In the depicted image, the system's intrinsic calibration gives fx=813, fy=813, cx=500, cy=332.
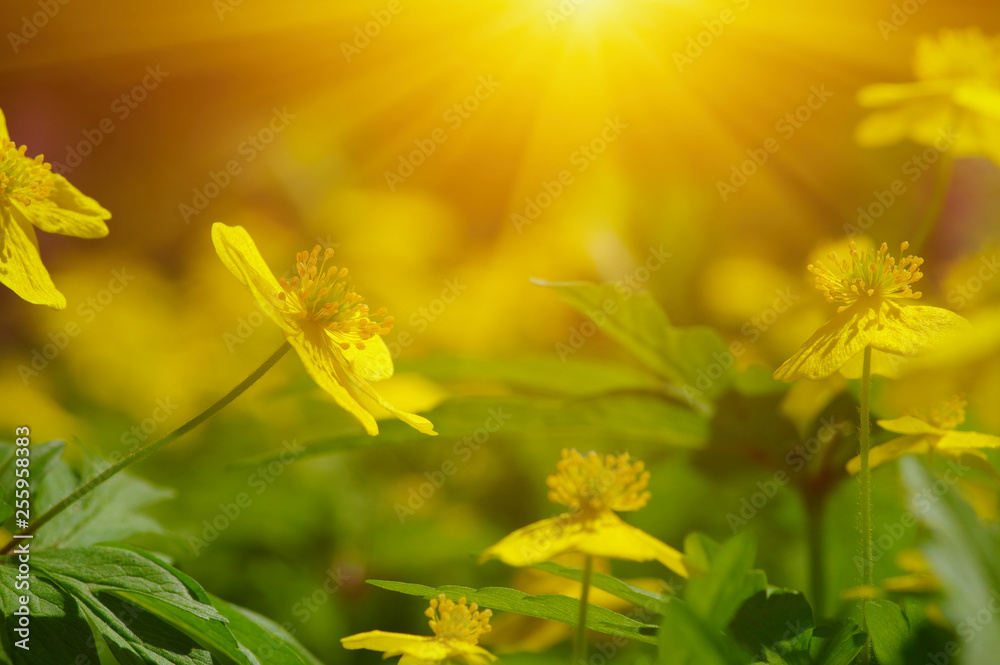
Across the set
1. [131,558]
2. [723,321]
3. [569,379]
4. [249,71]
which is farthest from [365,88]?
[131,558]

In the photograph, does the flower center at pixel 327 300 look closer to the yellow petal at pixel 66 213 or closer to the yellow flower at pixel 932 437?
the yellow petal at pixel 66 213

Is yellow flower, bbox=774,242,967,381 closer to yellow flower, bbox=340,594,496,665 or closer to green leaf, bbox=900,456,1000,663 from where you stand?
green leaf, bbox=900,456,1000,663

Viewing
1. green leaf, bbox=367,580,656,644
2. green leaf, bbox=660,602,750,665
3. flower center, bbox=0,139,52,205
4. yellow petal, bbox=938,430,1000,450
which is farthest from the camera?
flower center, bbox=0,139,52,205

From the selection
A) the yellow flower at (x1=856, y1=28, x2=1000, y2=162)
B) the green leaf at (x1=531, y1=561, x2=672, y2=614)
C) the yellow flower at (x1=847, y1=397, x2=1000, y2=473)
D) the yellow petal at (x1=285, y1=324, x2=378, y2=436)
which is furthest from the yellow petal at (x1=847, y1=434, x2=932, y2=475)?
the yellow flower at (x1=856, y1=28, x2=1000, y2=162)

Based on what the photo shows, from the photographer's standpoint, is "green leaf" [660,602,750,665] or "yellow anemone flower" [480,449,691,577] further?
"yellow anemone flower" [480,449,691,577]

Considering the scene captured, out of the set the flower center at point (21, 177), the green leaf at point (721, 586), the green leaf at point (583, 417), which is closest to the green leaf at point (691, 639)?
the green leaf at point (721, 586)

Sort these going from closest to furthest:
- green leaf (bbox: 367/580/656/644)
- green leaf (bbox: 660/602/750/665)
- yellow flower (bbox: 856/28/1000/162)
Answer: green leaf (bbox: 660/602/750/665), green leaf (bbox: 367/580/656/644), yellow flower (bbox: 856/28/1000/162)

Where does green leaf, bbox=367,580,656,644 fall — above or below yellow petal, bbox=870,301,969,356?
below
